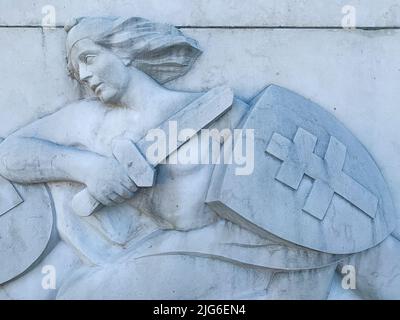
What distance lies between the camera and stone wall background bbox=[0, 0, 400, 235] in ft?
9.75

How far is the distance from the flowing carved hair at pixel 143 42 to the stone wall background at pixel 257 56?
5 cm

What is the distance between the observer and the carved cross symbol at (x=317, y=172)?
2.81 m

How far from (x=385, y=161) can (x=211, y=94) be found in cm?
62

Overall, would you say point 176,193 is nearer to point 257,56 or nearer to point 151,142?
point 151,142

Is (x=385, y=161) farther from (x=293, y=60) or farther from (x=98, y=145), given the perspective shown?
(x=98, y=145)

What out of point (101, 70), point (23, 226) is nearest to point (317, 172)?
point (101, 70)

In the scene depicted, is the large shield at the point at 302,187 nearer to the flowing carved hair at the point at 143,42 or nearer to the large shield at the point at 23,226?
the flowing carved hair at the point at 143,42

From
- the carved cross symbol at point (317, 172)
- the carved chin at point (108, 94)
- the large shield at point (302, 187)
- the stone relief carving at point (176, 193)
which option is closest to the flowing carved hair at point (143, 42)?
the stone relief carving at point (176, 193)

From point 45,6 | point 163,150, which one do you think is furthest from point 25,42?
point 163,150

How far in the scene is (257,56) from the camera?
298 cm

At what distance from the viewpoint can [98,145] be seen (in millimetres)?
2893

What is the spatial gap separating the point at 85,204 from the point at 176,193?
0.94 ft

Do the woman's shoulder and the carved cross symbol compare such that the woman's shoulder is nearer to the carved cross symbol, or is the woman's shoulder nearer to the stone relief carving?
the stone relief carving

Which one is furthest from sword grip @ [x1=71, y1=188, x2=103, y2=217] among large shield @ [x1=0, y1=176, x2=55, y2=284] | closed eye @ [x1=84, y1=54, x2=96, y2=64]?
closed eye @ [x1=84, y1=54, x2=96, y2=64]
